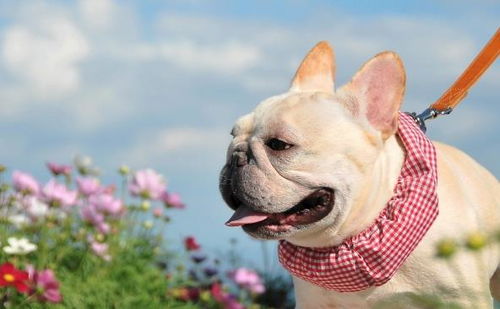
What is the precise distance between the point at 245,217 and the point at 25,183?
1908 millimetres

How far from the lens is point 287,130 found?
10.6ft

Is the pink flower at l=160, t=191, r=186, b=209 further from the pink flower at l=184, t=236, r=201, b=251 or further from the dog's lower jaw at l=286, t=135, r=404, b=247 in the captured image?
the dog's lower jaw at l=286, t=135, r=404, b=247

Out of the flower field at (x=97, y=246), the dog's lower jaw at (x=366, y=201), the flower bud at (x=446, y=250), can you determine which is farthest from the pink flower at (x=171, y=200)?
the flower bud at (x=446, y=250)

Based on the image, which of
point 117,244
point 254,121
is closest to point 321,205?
point 254,121

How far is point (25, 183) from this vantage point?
486 cm

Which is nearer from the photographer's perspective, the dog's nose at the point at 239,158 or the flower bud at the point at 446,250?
the flower bud at the point at 446,250

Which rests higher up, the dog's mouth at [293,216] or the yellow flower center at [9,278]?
the dog's mouth at [293,216]

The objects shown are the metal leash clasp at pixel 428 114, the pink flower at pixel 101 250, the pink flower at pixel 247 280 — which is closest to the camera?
the metal leash clasp at pixel 428 114

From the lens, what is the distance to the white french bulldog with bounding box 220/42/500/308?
3258 millimetres

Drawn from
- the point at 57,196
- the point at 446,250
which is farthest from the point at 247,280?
the point at 446,250

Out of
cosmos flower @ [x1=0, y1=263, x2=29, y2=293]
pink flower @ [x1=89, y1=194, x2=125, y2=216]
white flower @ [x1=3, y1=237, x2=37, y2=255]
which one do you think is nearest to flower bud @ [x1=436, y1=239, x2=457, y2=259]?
cosmos flower @ [x1=0, y1=263, x2=29, y2=293]

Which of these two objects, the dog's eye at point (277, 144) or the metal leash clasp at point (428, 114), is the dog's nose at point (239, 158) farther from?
the metal leash clasp at point (428, 114)

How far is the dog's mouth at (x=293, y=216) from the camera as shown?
131 inches

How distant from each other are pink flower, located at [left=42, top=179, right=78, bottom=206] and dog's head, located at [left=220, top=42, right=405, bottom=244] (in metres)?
1.62
